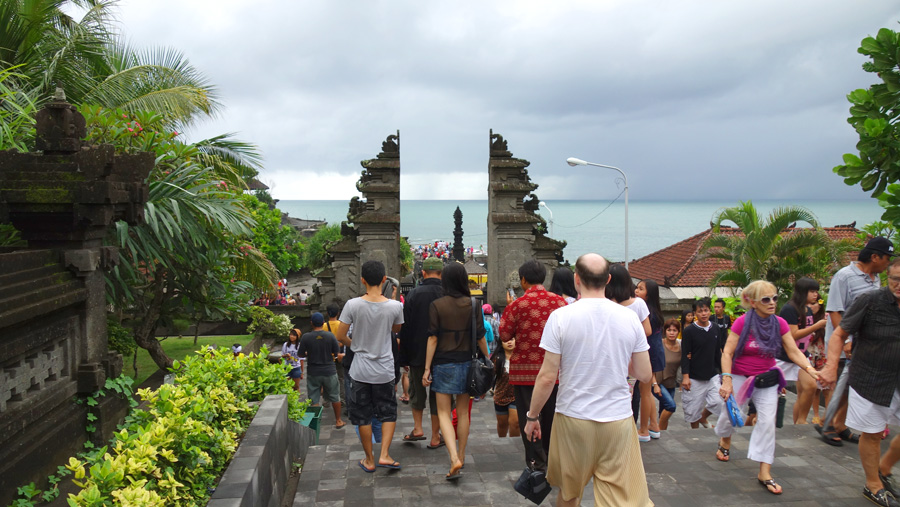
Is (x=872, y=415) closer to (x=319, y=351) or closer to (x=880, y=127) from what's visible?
(x=880, y=127)

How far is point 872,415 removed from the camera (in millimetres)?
4926

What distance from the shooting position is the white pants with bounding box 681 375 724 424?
23.9 ft

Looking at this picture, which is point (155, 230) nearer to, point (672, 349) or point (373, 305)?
point (373, 305)

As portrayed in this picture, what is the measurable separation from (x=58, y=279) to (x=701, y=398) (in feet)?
21.8

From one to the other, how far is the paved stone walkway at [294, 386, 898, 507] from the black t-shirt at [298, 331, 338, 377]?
2595 millimetres

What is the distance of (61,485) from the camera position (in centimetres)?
447

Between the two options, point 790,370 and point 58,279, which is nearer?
point 58,279

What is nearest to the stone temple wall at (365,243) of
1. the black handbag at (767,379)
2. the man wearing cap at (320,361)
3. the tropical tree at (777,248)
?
the man wearing cap at (320,361)

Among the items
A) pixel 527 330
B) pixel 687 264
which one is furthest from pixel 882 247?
pixel 687 264

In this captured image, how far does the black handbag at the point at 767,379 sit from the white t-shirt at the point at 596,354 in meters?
2.09

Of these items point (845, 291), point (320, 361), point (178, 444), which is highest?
point (845, 291)

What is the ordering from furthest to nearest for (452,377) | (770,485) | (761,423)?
(452,377), (761,423), (770,485)

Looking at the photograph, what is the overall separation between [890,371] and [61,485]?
6.21m

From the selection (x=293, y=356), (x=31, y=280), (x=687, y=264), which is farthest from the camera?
(x=687, y=264)
